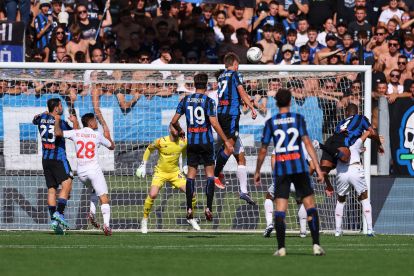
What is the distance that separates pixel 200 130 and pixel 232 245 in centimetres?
275

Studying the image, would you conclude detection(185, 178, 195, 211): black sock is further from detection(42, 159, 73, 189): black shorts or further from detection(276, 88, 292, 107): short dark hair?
detection(276, 88, 292, 107): short dark hair

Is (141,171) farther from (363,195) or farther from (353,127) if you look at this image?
(363,195)

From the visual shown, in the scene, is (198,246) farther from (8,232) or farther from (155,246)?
(8,232)

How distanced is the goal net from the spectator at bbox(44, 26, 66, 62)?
2809mm

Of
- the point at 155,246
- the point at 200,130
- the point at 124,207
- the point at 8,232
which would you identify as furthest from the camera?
the point at 124,207

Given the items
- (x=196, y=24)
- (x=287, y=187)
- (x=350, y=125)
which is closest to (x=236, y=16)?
(x=196, y=24)

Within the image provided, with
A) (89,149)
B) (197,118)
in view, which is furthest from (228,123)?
(89,149)

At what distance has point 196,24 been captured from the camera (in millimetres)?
25156

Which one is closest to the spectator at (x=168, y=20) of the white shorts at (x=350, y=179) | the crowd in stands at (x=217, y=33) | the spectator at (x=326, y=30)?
the crowd in stands at (x=217, y=33)

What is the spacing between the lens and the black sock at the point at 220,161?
760 inches

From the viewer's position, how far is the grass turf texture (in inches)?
Answer: 497

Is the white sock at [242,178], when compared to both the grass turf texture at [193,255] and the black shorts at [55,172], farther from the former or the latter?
the black shorts at [55,172]

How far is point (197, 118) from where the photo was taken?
739 inches

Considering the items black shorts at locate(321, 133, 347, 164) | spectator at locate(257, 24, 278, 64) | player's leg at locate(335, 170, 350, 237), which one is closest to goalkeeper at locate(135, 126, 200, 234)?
black shorts at locate(321, 133, 347, 164)
